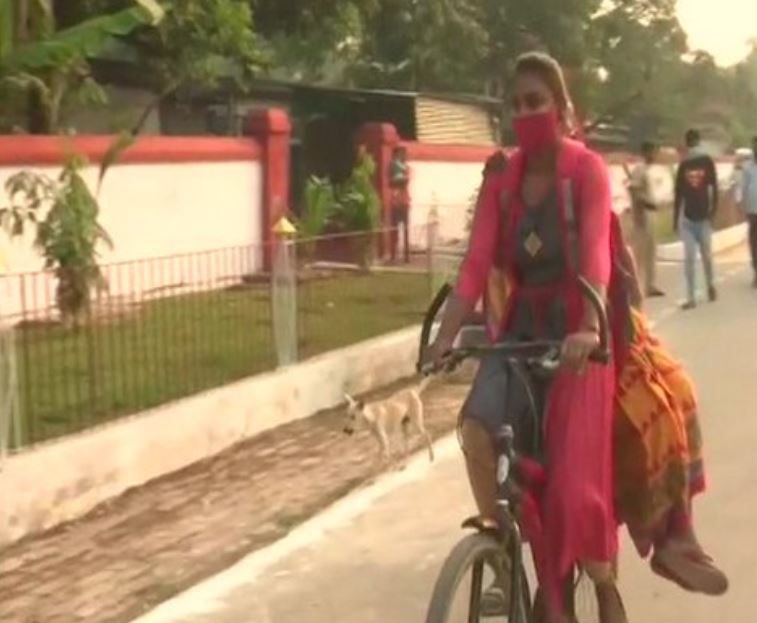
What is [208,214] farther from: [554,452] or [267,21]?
[554,452]

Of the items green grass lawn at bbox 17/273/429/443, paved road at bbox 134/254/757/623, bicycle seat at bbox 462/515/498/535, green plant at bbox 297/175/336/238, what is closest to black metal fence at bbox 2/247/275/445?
green grass lawn at bbox 17/273/429/443

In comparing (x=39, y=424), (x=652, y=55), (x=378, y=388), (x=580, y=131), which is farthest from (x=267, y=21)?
(x=652, y=55)

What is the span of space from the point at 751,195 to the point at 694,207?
199 centimetres

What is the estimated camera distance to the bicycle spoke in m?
4.38

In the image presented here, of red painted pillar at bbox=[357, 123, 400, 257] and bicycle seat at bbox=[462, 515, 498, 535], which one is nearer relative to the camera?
bicycle seat at bbox=[462, 515, 498, 535]

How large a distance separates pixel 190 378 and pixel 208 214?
26.5 feet

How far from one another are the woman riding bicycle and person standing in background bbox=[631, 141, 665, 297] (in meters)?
13.4

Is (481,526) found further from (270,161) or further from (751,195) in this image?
(751,195)

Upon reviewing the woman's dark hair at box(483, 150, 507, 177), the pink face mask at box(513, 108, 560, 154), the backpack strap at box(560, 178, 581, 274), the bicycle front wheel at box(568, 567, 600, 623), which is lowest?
the bicycle front wheel at box(568, 567, 600, 623)

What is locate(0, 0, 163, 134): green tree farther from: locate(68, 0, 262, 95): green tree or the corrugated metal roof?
the corrugated metal roof

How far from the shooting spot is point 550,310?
4930mm

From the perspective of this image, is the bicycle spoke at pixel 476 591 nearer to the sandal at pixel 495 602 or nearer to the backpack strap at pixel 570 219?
the sandal at pixel 495 602

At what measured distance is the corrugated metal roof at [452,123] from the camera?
28922mm

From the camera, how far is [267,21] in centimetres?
2366
